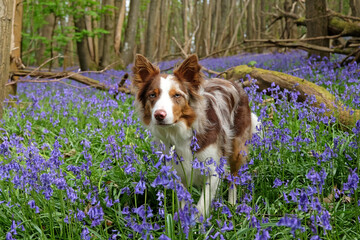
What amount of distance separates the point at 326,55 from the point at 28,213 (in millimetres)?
8276

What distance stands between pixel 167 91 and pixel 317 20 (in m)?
6.78

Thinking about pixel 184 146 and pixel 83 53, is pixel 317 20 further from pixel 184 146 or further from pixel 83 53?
pixel 83 53

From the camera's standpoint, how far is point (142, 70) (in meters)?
3.63

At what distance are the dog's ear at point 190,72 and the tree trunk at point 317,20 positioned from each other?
6100mm

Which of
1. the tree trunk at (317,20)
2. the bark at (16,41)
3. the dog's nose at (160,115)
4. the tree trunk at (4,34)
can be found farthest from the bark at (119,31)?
the dog's nose at (160,115)

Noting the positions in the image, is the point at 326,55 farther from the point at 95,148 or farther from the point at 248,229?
the point at 248,229

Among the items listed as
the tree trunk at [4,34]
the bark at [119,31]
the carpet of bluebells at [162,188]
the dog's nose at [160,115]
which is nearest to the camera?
the carpet of bluebells at [162,188]

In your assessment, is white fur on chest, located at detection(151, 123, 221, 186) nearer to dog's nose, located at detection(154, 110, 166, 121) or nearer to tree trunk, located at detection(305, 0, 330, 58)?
dog's nose, located at detection(154, 110, 166, 121)

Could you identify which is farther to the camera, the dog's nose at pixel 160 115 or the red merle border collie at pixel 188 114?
the red merle border collie at pixel 188 114

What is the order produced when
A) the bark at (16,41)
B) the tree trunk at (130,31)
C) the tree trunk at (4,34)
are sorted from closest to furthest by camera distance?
the tree trunk at (4,34) → the bark at (16,41) → the tree trunk at (130,31)

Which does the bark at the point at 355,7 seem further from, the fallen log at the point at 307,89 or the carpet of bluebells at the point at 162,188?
the carpet of bluebells at the point at 162,188

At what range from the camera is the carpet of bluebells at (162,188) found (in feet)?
6.68

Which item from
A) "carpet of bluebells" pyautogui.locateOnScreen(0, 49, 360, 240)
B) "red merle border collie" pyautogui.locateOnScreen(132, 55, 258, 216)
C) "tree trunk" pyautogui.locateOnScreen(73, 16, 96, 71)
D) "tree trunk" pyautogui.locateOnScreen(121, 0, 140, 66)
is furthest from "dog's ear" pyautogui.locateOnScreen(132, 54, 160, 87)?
"tree trunk" pyautogui.locateOnScreen(121, 0, 140, 66)

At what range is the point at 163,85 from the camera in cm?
334
